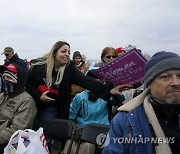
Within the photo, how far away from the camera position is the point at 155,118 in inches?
85.4

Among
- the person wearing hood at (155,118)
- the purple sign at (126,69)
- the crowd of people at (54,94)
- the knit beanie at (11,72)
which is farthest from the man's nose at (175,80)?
the knit beanie at (11,72)

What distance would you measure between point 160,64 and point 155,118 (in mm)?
367

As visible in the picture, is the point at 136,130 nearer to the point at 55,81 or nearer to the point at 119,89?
the point at 119,89

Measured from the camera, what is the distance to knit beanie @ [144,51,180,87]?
2189mm

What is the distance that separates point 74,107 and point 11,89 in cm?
85

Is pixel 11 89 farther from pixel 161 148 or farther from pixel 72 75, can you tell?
pixel 161 148

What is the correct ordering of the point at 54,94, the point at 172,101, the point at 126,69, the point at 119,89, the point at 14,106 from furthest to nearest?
the point at 54,94 → the point at 14,106 → the point at 119,89 → the point at 126,69 → the point at 172,101

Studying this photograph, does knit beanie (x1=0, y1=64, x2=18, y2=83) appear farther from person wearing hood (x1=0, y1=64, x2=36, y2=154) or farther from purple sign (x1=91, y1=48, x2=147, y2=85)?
purple sign (x1=91, y1=48, x2=147, y2=85)

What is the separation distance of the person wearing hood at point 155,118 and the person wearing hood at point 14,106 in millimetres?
1604

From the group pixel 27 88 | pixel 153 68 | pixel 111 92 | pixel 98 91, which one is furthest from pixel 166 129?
pixel 27 88

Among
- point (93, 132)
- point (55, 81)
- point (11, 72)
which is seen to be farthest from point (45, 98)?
point (93, 132)

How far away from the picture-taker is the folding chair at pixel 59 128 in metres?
3.60

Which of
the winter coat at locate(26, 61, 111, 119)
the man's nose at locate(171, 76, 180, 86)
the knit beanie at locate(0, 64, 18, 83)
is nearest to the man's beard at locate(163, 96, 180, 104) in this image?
the man's nose at locate(171, 76, 180, 86)

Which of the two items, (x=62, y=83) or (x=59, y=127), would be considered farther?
(x=62, y=83)
